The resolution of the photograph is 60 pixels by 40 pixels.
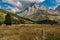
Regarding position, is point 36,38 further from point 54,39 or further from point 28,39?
point 54,39

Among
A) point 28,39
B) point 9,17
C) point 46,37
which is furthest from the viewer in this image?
point 9,17

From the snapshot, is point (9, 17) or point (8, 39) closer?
point (8, 39)

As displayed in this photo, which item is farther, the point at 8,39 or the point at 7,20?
the point at 7,20

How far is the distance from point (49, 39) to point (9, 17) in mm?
99569

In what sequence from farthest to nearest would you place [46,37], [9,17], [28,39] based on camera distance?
1. [9,17]
2. [46,37]
3. [28,39]

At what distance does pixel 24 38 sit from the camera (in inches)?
704

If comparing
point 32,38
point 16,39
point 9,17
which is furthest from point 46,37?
point 9,17

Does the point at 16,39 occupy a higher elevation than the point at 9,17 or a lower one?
higher

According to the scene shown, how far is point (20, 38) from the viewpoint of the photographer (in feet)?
58.8

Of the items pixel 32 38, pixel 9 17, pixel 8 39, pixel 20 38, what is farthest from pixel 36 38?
pixel 9 17

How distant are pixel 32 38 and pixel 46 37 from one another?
6.38ft

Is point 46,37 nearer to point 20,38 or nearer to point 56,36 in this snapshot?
point 56,36

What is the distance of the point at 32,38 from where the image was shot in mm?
17375

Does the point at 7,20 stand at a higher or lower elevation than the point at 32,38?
lower
